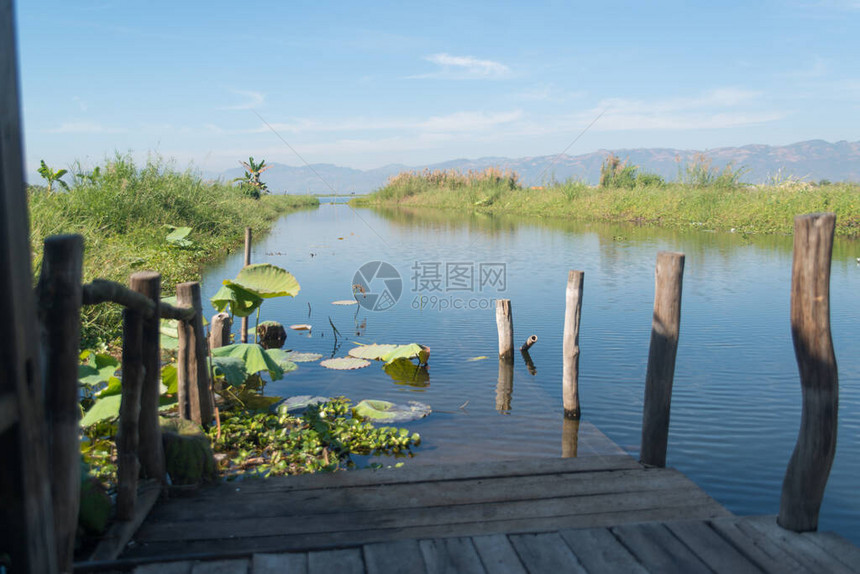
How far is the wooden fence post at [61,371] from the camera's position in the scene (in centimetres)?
216

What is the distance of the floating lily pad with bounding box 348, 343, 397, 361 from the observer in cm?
798

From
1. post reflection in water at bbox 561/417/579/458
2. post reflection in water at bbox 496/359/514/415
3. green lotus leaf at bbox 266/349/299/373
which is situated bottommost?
post reflection in water at bbox 561/417/579/458

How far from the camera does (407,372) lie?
775 cm

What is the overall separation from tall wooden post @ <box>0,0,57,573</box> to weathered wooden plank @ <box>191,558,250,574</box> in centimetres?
104

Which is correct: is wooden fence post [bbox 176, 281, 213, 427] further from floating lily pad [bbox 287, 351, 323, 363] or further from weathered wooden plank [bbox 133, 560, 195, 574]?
floating lily pad [bbox 287, 351, 323, 363]

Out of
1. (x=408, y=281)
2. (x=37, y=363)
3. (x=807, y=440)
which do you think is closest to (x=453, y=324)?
(x=408, y=281)

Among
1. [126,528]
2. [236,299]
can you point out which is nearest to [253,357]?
[236,299]

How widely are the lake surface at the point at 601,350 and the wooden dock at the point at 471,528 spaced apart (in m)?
1.76

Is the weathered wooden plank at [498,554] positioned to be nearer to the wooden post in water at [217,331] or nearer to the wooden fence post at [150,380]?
the wooden fence post at [150,380]

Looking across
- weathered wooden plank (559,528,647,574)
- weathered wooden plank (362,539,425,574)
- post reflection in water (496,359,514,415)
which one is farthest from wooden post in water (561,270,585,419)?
weathered wooden plank (362,539,425,574)

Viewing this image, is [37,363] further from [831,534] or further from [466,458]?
[466,458]

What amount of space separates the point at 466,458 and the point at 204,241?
48.2 feet

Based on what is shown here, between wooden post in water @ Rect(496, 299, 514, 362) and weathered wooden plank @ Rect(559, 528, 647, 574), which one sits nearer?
weathered wooden plank @ Rect(559, 528, 647, 574)

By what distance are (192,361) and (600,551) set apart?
121 inches
